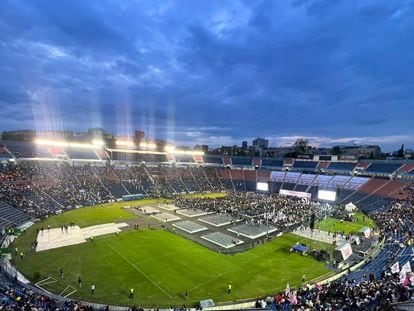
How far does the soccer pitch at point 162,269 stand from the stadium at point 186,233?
13cm

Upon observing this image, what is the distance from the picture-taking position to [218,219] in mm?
44625

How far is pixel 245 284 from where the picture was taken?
76.0ft

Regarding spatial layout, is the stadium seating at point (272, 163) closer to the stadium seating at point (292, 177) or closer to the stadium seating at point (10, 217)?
the stadium seating at point (292, 177)

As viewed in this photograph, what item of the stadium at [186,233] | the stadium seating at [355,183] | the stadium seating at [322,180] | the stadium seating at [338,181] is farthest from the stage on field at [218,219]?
the stadium seating at [355,183]

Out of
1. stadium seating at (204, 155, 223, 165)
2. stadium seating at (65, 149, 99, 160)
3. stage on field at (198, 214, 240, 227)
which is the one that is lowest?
stage on field at (198, 214, 240, 227)

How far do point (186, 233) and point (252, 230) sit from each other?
10342 millimetres

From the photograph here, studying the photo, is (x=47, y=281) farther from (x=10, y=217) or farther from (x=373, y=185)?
(x=373, y=185)

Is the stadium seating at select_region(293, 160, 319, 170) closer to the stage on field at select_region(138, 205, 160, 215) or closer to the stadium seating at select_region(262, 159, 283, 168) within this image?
the stadium seating at select_region(262, 159, 283, 168)

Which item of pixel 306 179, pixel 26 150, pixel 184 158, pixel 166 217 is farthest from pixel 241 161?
pixel 26 150

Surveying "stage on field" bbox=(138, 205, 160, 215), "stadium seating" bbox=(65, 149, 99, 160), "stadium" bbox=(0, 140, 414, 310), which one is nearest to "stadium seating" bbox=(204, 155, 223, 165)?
"stadium" bbox=(0, 140, 414, 310)

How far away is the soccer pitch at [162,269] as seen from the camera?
21.3 m

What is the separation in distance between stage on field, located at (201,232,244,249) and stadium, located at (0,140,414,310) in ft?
0.90

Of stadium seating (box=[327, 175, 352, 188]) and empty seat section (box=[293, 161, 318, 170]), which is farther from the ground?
empty seat section (box=[293, 161, 318, 170])

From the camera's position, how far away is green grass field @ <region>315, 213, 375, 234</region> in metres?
41.2
